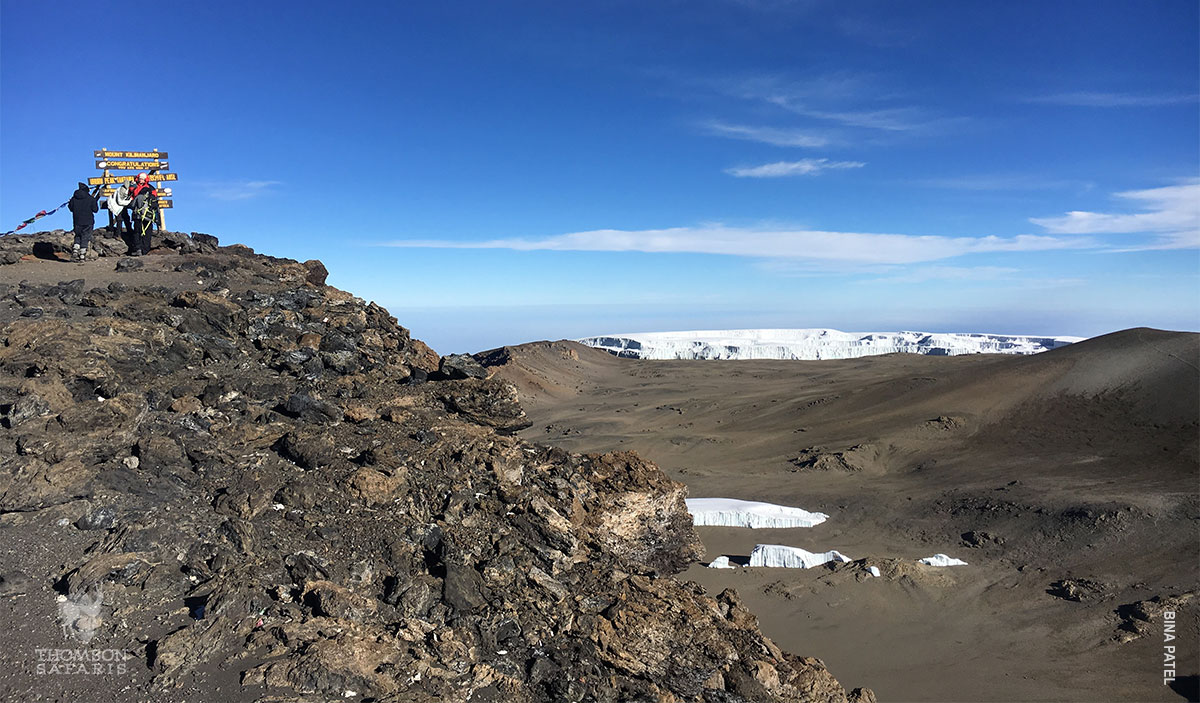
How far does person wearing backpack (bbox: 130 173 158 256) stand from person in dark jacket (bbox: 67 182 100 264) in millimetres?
626

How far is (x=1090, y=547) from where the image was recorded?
41.8 ft

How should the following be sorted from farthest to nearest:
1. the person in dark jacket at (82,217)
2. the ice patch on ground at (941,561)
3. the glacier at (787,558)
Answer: the ice patch on ground at (941,561), the glacier at (787,558), the person in dark jacket at (82,217)

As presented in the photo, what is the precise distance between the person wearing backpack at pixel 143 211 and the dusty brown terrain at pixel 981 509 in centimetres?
1180

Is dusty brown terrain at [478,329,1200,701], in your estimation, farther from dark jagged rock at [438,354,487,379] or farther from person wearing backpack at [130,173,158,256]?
person wearing backpack at [130,173,158,256]

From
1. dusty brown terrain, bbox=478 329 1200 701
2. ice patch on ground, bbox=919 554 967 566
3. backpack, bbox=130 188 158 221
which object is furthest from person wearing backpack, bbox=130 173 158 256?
ice patch on ground, bbox=919 554 967 566

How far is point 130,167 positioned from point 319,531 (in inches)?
414

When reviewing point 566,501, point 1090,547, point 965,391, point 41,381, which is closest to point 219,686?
point 566,501

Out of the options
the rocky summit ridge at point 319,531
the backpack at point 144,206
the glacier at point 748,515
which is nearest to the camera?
the rocky summit ridge at point 319,531

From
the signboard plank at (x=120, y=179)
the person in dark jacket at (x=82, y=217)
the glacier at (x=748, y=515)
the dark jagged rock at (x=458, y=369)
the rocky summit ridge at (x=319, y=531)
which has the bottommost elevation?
the glacier at (x=748, y=515)

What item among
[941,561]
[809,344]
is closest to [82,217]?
[941,561]

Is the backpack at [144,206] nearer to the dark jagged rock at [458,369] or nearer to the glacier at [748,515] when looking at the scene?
the dark jagged rock at [458,369]

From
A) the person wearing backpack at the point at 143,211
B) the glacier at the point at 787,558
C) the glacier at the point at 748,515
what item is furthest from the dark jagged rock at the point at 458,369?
the glacier at the point at 748,515

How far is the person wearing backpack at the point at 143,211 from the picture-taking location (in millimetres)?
12055

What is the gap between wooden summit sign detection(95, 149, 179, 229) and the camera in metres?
12.3
